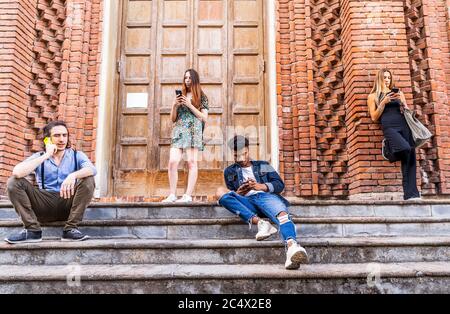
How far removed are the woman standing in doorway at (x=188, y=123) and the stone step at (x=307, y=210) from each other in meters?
0.67

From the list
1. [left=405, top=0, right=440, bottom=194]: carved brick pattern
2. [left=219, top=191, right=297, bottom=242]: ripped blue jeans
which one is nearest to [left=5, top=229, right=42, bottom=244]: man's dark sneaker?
[left=219, top=191, right=297, bottom=242]: ripped blue jeans

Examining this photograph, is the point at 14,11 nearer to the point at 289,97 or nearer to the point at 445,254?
the point at 289,97

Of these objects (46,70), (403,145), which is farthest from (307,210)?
(46,70)

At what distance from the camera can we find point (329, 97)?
22.5ft

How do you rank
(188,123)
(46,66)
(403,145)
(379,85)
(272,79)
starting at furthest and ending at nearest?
(272,79)
(46,66)
(379,85)
(188,123)
(403,145)

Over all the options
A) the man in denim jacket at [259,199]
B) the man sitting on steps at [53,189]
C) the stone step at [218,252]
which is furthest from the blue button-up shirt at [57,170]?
the man in denim jacket at [259,199]

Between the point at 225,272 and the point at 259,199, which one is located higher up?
the point at 259,199

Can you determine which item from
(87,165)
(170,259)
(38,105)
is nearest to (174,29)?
(38,105)

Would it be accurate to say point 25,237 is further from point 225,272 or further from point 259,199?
point 259,199

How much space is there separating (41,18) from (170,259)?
16.0 ft

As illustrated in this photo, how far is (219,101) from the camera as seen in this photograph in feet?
24.2

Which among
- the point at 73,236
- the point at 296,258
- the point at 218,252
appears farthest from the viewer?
the point at 73,236

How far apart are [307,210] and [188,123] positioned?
73.7 inches

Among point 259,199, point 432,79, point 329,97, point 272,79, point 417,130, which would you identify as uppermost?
point 272,79
